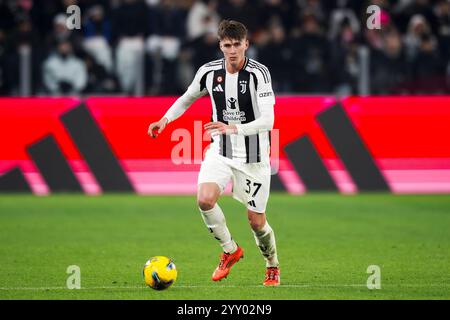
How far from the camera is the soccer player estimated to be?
9664mm

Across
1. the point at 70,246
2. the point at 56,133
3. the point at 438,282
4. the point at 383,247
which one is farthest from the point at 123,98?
the point at 438,282

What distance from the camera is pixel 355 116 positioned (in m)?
17.3

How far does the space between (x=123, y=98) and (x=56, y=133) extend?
118 centimetres

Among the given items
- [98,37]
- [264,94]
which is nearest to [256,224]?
[264,94]

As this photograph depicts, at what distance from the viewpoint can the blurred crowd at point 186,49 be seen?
61.4ft

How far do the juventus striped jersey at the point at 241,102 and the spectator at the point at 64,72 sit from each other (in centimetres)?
897

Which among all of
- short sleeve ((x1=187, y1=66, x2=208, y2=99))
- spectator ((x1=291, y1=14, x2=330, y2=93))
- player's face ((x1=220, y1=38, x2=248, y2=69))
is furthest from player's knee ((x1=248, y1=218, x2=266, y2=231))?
spectator ((x1=291, y1=14, x2=330, y2=93))

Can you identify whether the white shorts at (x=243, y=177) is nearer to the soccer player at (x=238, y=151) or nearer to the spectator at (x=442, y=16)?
the soccer player at (x=238, y=151)

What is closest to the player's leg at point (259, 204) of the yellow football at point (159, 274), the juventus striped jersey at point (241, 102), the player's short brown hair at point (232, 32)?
the juventus striped jersey at point (241, 102)

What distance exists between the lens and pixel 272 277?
9.73 meters

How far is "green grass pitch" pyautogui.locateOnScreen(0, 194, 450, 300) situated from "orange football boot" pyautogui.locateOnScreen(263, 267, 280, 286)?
0.11 meters

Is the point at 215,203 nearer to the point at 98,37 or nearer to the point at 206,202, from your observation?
the point at 206,202

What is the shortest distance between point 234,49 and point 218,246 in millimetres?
3722

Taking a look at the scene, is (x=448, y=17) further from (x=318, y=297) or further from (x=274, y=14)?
(x=318, y=297)
